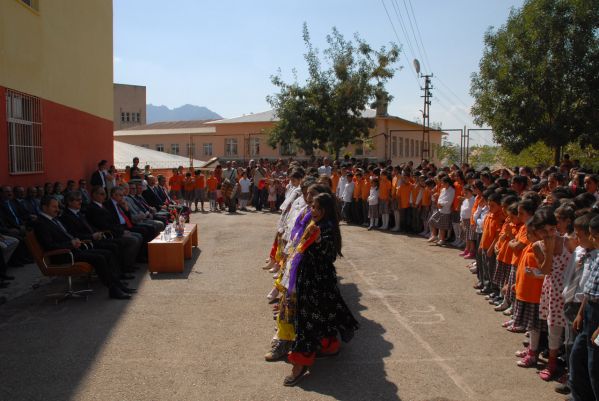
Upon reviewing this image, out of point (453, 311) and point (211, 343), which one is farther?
point (453, 311)

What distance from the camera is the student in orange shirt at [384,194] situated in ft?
50.5

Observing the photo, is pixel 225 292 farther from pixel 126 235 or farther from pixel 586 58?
pixel 586 58

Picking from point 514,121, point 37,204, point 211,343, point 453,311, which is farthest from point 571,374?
point 514,121

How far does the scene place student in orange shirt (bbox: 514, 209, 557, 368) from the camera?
5156 millimetres

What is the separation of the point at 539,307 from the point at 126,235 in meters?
6.93

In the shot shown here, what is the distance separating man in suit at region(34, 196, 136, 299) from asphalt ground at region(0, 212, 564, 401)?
249 millimetres

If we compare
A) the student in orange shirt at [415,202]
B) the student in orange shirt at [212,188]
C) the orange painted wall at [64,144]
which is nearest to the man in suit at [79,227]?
the orange painted wall at [64,144]

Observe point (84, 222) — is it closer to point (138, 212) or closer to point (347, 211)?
point (138, 212)

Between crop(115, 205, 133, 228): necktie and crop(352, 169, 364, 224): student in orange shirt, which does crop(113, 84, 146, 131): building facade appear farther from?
crop(115, 205, 133, 228): necktie

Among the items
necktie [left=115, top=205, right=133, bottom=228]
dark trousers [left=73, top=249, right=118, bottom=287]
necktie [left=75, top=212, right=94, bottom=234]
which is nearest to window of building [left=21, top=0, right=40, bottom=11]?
necktie [left=115, top=205, right=133, bottom=228]

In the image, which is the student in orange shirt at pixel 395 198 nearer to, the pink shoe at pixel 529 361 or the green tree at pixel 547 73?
the green tree at pixel 547 73

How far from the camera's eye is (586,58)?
52.3 ft

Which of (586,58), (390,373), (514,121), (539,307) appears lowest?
(390,373)

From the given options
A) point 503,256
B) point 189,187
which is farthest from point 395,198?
point 189,187
